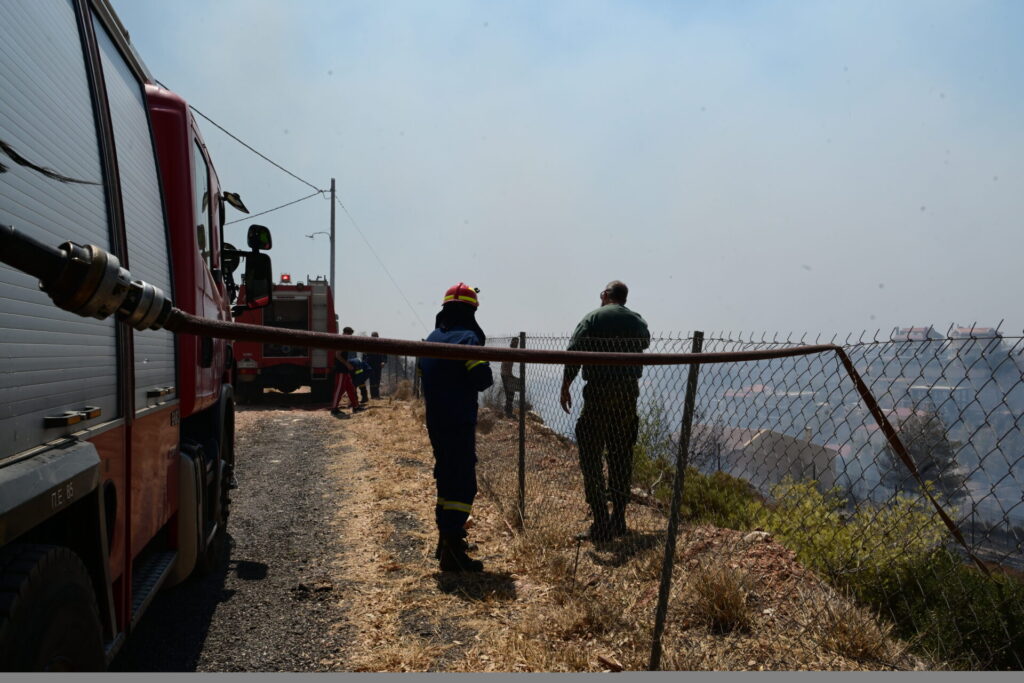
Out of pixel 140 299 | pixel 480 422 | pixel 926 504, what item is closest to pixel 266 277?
pixel 140 299

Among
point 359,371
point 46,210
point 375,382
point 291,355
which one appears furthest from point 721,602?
point 375,382

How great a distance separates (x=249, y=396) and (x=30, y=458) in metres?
16.2

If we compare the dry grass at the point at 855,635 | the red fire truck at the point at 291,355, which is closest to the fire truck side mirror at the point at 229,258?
the dry grass at the point at 855,635

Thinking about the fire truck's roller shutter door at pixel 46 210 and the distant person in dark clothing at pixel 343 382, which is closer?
the fire truck's roller shutter door at pixel 46 210

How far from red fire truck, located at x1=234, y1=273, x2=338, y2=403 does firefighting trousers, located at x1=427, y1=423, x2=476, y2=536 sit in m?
11.9

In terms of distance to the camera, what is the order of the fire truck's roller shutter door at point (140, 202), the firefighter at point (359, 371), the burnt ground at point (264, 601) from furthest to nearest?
the firefighter at point (359, 371), the burnt ground at point (264, 601), the fire truck's roller shutter door at point (140, 202)

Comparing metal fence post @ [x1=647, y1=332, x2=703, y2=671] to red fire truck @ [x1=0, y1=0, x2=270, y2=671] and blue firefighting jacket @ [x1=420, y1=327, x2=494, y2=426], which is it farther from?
red fire truck @ [x1=0, y1=0, x2=270, y2=671]

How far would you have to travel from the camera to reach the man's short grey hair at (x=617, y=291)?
18.3 feet

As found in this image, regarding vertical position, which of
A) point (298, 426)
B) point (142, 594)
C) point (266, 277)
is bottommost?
point (298, 426)

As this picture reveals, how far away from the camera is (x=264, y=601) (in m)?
4.20

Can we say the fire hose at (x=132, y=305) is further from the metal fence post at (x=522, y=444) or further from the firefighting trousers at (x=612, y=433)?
the metal fence post at (x=522, y=444)

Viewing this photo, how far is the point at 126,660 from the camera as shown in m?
3.30

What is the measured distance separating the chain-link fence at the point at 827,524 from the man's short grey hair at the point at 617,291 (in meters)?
0.61

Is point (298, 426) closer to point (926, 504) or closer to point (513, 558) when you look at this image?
point (513, 558)
